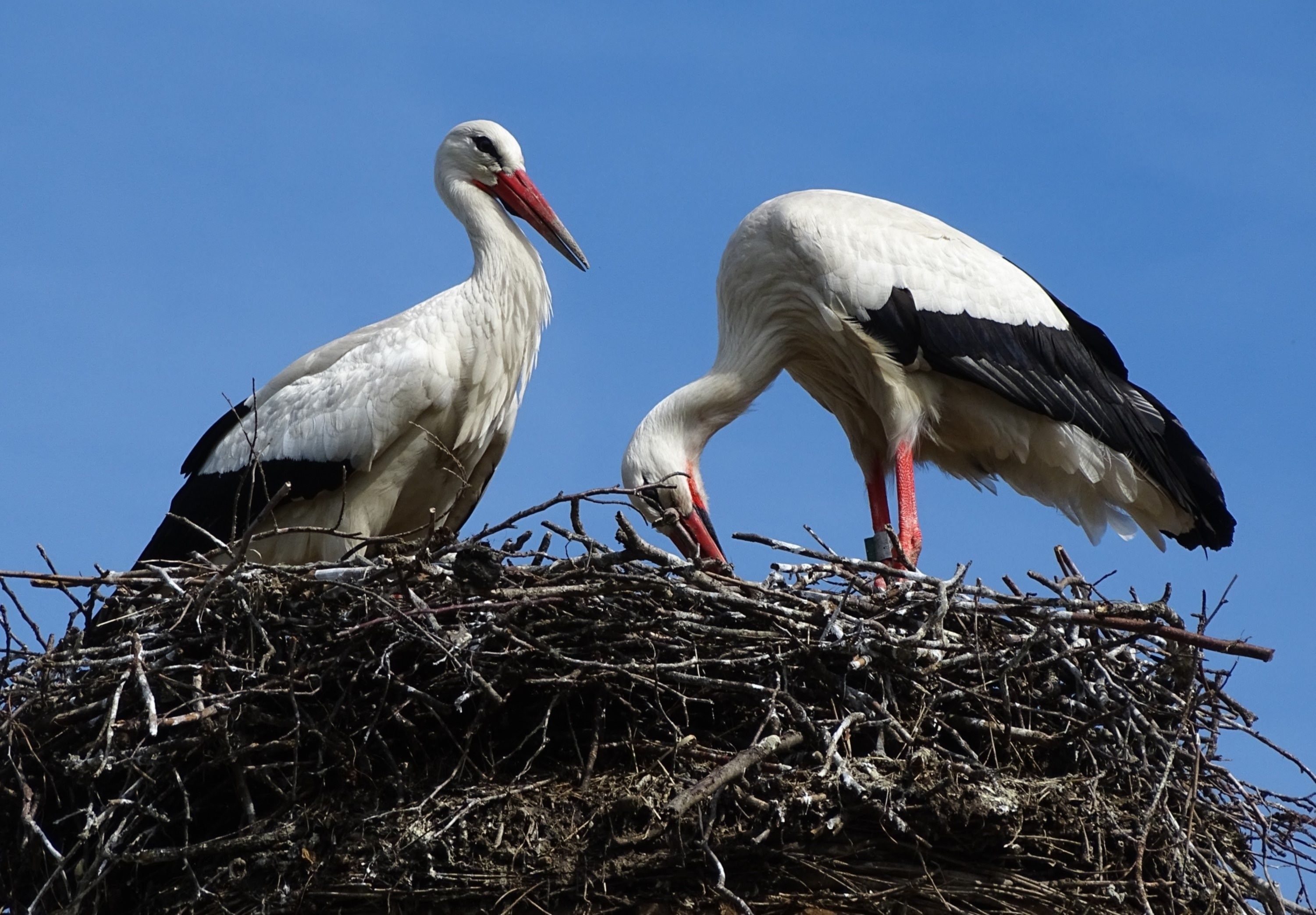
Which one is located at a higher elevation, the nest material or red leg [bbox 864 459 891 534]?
red leg [bbox 864 459 891 534]

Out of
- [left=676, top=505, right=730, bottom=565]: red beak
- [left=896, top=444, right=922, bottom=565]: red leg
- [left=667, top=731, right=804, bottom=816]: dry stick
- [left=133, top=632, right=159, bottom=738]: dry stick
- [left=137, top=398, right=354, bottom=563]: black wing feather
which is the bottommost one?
[left=133, top=632, right=159, bottom=738]: dry stick

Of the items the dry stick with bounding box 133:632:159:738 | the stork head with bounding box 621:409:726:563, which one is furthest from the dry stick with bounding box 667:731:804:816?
the stork head with bounding box 621:409:726:563

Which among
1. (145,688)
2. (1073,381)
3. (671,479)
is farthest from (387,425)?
(1073,381)

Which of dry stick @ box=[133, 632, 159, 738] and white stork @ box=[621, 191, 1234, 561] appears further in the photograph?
white stork @ box=[621, 191, 1234, 561]

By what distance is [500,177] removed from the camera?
661 centimetres

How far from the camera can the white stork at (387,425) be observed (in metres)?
5.82

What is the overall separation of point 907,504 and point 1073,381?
2.54 ft

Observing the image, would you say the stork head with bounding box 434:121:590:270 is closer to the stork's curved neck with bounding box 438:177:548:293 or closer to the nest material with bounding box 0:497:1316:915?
the stork's curved neck with bounding box 438:177:548:293

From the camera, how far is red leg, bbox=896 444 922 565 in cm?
630

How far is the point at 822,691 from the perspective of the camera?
4.44 metres

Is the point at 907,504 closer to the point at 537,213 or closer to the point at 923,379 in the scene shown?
the point at 923,379

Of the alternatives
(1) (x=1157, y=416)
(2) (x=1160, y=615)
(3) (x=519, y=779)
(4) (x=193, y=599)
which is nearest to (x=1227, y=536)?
(1) (x=1157, y=416)

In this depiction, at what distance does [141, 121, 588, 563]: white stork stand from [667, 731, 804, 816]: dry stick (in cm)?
182

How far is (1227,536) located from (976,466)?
0.93 metres
